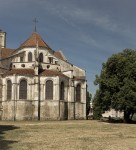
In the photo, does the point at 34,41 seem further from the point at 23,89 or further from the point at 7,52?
the point at 23,89

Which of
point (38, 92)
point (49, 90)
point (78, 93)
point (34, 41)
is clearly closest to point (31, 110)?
point (38, 92)

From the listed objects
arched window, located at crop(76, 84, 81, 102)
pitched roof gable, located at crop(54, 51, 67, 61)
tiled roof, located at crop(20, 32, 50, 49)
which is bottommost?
arched window, located at crop(76, 84, 81, 102)

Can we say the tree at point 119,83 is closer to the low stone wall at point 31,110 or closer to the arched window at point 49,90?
the low stone wall at point 31,110

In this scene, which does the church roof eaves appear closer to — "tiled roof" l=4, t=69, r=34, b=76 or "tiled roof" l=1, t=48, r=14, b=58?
"tiled roof" l=1, t=48, r=14, b=58

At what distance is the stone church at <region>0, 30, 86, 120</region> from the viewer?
52.5 metres

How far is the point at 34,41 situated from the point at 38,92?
13795mm

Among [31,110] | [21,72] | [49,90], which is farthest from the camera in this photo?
[21,72]

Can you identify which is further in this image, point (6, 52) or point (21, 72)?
point (6, 52)

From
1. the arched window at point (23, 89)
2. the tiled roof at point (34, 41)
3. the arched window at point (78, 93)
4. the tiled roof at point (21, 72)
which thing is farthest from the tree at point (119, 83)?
the tiled roof at point (34, 41)

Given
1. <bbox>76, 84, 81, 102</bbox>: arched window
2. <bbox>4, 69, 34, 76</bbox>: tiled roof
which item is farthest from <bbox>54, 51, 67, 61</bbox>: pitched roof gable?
<bbox>4, 69, 34, 76</bbox>: tiled roof

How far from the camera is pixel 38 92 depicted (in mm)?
52875

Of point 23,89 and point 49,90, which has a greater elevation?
point 23,89

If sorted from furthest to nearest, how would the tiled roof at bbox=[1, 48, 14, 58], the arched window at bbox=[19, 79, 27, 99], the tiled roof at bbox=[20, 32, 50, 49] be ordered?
the tiled roof at bbox=[1, 48, 14, 58], the tiled roof at bbox=[20, 32, 50, 49], the arched window at bbox=[19, 79, 27, 99]

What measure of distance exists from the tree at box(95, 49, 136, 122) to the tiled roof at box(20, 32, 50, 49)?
1846 centimetres
